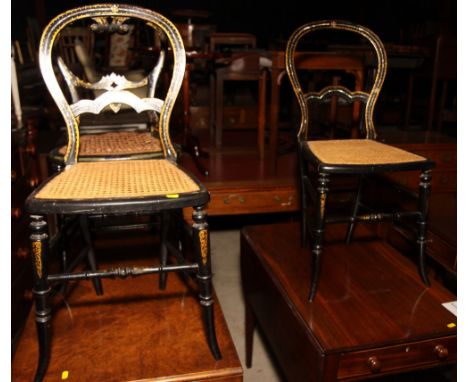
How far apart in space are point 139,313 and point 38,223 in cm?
45

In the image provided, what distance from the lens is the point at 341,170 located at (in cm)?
121

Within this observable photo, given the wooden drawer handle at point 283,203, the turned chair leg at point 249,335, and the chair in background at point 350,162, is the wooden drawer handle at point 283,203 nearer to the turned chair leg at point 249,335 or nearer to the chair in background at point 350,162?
the chair in background at point 350,162

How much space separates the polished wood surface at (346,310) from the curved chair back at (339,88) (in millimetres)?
399

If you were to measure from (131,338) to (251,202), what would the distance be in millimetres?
1009

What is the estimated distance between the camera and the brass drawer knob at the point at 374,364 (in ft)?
3.41

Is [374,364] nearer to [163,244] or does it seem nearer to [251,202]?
[163,244]

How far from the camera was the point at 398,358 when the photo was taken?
1.08m

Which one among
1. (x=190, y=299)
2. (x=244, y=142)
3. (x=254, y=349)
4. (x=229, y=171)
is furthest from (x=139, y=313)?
(x=244, y=142)

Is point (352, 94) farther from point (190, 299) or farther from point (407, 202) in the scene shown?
point (190, 299)

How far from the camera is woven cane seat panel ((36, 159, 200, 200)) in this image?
97 centimetres

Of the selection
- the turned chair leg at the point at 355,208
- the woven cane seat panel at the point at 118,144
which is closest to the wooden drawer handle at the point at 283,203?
the turned chair leg at the point at 355,208

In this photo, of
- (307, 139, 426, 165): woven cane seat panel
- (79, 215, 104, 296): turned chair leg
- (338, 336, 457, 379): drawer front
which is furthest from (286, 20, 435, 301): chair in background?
(79, 215, 104, 296): turned chair leg

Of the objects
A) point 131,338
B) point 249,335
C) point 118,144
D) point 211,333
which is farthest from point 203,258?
point 249,335

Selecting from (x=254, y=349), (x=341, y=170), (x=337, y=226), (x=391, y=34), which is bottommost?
(x=254, y=349)
